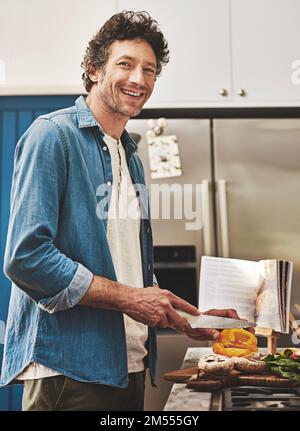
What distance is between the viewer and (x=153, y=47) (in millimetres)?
1085

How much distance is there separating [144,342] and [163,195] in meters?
0.70

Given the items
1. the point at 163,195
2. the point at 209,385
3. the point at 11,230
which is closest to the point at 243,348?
the point at 209,385

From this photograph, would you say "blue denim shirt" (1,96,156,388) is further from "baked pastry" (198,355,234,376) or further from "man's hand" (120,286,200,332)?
"baked pastry" (198,355,234,376)

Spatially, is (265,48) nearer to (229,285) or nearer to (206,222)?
(206,222)

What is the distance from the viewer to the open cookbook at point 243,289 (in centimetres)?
103

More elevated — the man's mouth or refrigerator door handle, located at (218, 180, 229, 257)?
the man's mouth

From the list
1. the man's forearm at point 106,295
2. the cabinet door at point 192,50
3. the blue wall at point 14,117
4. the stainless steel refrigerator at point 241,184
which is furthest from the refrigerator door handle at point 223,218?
the man's forearm at point 106,295

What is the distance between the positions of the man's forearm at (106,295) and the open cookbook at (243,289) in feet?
0.64

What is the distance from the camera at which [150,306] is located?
93cm

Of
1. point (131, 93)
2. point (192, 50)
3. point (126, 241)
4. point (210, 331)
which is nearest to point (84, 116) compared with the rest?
point (131, 93)

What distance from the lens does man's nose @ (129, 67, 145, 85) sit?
1.05 metres

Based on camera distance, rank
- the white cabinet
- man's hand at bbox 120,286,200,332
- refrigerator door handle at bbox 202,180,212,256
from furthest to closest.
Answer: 1. the white cabinet
2. refrigerator door handle at bbox 202,180,212,256
3. man's hand at bbox 120,286,200,332

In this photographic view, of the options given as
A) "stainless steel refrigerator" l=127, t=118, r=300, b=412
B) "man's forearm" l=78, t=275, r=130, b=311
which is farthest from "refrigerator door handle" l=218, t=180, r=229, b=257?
"man's forearm" l=78, t=275, r=130, b=311

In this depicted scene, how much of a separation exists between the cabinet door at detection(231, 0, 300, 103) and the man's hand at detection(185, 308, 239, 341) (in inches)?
32.7
